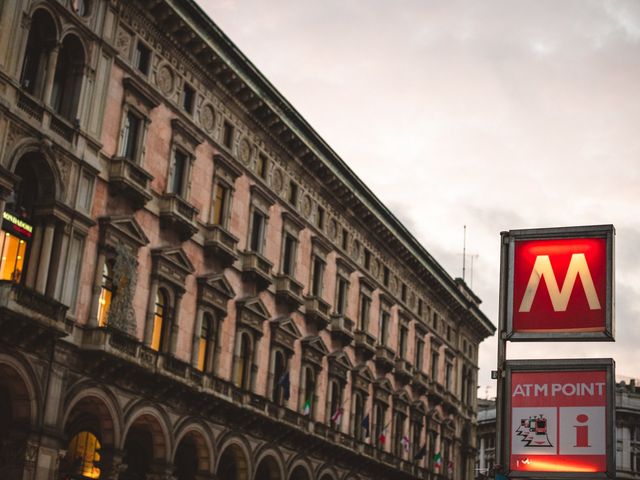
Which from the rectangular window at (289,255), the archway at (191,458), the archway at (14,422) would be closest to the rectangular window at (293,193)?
the rectangular window at (289,255)

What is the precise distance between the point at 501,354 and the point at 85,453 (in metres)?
21.9

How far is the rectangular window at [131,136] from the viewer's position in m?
36.2

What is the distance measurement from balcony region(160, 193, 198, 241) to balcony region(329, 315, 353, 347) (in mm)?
13761

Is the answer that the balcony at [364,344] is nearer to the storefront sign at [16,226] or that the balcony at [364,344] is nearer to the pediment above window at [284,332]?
the pediment above window at [284,332]

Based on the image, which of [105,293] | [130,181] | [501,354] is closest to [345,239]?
[130,181]

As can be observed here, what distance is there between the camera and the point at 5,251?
30.3m

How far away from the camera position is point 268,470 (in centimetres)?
4506

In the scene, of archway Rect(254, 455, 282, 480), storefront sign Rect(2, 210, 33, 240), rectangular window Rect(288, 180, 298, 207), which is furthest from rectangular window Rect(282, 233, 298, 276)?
storefront sign Rect(2, 210, 33, 240)

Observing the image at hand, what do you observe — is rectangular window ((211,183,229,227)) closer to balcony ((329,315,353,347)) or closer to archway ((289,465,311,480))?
balcony ((329,315,353,347))

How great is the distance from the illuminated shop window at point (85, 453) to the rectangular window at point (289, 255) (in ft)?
48.3

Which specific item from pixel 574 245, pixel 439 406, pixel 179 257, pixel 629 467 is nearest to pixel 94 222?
pixel 179 257

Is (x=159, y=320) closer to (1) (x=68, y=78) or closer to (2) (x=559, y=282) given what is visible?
(1) (x=68, y=78)

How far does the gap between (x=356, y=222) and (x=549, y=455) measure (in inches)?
1577

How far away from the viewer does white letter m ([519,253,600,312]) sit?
1591 centimetres
